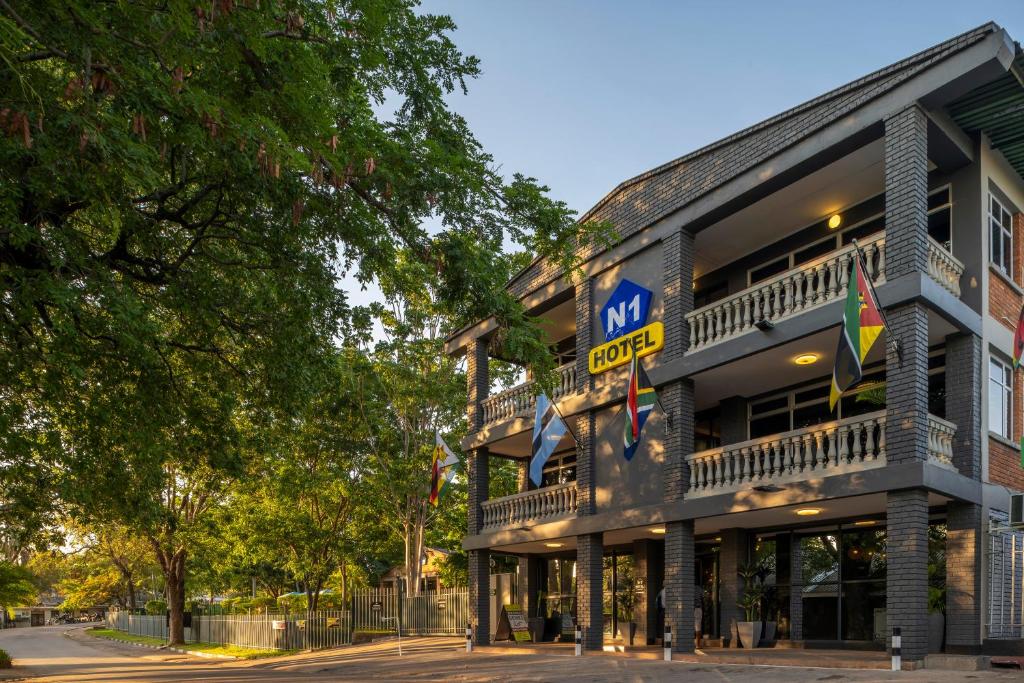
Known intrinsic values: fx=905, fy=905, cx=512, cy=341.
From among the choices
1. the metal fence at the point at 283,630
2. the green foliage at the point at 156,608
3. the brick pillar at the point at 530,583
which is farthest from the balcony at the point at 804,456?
the green foliage at the point at 156,608

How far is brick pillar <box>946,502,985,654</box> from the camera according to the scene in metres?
14.3

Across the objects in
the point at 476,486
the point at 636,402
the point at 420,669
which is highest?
the point at 636,402

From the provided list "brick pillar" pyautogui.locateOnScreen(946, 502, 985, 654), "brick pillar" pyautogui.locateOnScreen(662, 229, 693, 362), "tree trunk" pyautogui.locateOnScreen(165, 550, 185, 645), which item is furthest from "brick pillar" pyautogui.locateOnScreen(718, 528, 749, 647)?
"tree trunk" pyautogui.locateOnScreen(165, 550, 185, 645)

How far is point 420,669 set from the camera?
1981cm

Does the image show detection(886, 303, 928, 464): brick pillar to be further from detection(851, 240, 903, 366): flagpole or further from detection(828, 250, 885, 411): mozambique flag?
detection(828, 250, 885, 411): mozambique flag

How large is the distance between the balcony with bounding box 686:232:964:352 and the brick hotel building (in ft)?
0.17

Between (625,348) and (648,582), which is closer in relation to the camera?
(625,348)

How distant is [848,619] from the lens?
1797 cm

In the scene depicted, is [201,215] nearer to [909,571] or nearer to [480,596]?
[909,571]

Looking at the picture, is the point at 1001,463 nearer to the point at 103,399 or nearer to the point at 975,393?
the point at 975,393

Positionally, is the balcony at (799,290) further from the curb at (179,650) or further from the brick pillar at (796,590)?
the curb at (179,650)

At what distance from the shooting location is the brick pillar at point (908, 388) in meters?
14.1

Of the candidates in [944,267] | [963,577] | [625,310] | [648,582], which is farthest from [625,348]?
[963,577]

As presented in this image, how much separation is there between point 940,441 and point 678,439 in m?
5.30
